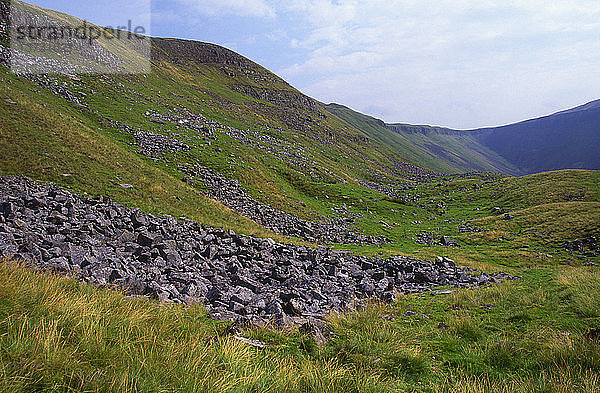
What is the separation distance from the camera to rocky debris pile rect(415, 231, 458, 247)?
3719cm

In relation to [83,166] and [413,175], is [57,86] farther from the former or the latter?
[413,175]

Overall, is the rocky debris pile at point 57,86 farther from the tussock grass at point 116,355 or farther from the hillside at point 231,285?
the tussock grass at point 116,355

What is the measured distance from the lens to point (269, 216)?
106 feet

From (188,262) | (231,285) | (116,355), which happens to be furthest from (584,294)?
(188,262)

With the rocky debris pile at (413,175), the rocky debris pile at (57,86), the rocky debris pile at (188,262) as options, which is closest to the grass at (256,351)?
the rocky debris pile at (188,262)

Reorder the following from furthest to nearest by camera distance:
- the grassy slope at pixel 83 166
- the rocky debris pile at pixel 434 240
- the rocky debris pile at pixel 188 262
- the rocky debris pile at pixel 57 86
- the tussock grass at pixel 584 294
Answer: the rocky debris pile at pixel 57 86, the rocky debris pile at pixel 434 240, the grassy slope at pixel 83 166, the rocky debris pile at pixel 188 262, the tussock grass at pixel 584 294

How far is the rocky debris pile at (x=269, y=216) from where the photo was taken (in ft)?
101

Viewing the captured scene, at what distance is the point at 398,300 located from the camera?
11938 mm

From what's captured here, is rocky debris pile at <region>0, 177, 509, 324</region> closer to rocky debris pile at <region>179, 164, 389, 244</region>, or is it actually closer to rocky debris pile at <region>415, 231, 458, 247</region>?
rocky debris pile at <region>179, 164, 389, 244</region>

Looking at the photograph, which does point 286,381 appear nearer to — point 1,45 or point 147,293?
point 147,293

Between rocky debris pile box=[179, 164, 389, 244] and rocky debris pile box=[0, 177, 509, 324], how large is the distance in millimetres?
10502

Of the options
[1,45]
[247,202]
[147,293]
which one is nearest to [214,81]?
[1,45]

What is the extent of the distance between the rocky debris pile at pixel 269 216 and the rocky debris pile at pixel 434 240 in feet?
20.4

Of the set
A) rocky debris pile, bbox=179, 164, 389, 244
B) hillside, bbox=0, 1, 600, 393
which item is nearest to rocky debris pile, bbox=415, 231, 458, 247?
hillside, bbox=0, 1, 600, 393
